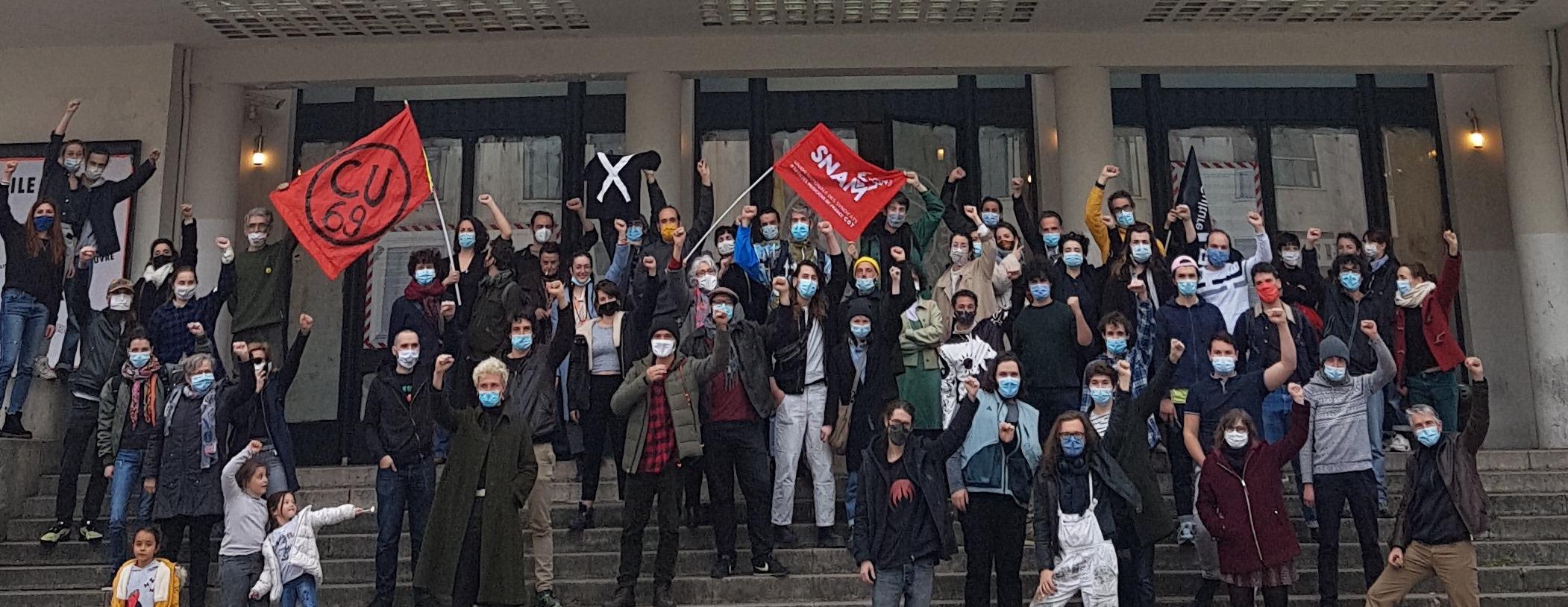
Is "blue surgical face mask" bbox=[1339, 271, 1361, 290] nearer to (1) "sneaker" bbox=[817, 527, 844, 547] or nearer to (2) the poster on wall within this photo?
(1) "sneaker" bbox=[817, 527, 844, 547]

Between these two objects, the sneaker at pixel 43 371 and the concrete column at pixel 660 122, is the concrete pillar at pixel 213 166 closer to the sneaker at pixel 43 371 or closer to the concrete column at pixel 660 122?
the sneaker at pixel 43 371

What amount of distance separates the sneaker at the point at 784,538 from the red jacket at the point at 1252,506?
2828mm

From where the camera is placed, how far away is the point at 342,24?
44.5 ft

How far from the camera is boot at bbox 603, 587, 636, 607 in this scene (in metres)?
8.55

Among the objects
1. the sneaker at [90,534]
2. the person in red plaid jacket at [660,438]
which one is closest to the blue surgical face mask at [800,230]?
the person in red plaid jacket at [660,438]

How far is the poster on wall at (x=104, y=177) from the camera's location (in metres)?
13.1

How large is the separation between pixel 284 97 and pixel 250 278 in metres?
5.23

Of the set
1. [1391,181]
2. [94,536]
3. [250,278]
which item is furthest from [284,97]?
[1391,181]

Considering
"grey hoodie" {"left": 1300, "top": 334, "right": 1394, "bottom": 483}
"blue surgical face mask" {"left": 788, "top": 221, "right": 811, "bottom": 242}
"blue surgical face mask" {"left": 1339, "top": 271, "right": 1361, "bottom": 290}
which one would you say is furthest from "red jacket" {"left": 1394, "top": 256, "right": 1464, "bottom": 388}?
"blue surgical face mask" {"left": 788, "top": 221, "right": 811, "bottom": 242}

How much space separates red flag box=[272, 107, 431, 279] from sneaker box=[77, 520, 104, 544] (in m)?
2.64

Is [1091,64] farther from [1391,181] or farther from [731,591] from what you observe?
[731,591]

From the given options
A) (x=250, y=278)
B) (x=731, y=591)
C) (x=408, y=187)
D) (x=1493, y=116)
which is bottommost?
(x=731, y=591)

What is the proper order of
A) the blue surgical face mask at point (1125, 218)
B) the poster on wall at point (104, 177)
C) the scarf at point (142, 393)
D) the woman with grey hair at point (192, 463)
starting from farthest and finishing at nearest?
the poster on wall at point (104, 177) < the blue surgical face mask at point (1125, 218) < the scarf at point (142, 393) < the woman with grey hair at point (192, 463)

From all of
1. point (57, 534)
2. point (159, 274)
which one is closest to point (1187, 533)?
point (57, 534)
